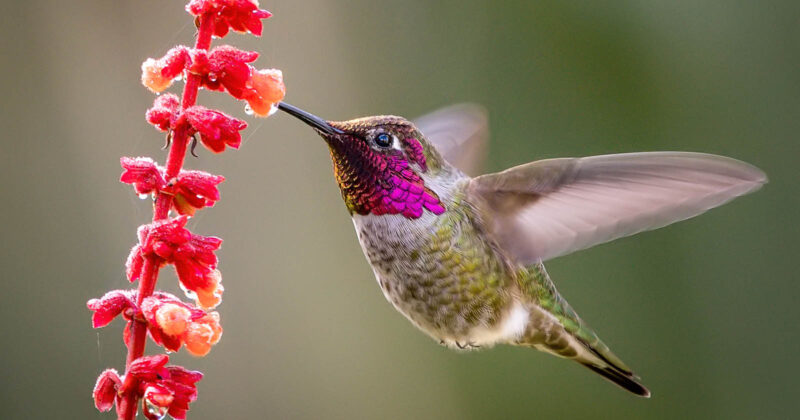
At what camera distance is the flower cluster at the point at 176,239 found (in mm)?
1496

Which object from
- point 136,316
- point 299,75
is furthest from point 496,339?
point 299,75

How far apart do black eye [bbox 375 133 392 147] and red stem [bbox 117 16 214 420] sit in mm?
1294

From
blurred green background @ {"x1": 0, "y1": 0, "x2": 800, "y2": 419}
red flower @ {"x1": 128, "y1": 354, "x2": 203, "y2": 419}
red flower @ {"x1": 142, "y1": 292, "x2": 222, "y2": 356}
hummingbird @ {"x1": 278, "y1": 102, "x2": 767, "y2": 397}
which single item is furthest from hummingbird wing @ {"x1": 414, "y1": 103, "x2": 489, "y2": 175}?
red flower @ {"x1": 128, "y1": 354, "x2": 203, "y2": 419}

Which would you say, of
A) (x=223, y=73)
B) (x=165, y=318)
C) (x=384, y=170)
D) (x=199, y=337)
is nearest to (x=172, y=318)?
(x=165, y=318)

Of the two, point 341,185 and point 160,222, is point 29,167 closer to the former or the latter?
point 341,185

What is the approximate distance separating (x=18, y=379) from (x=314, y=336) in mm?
1667

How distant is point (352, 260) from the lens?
5.56m

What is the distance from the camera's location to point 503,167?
5586 mm

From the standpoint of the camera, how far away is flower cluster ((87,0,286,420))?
1.50m

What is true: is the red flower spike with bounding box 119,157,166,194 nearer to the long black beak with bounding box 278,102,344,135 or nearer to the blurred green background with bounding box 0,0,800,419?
the long black beak with bounding box 278,102,344,135

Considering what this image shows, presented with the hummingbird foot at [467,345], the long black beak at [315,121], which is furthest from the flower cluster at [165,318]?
the hummingbird foot at [467,345]

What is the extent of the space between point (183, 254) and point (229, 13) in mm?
492

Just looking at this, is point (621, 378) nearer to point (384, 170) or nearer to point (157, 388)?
point (384, 170)

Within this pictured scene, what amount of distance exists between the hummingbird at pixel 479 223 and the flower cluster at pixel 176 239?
0.82 m
